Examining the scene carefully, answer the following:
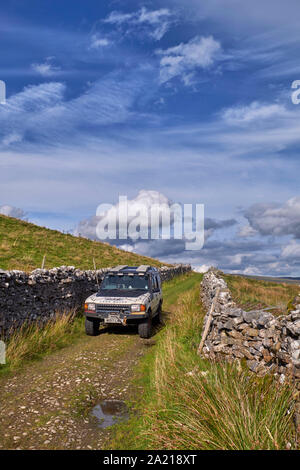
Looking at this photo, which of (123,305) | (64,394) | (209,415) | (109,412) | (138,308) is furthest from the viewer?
(123,305)

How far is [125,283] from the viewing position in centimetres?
1243

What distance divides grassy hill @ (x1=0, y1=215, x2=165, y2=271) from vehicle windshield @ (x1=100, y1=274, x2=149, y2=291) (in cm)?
1185

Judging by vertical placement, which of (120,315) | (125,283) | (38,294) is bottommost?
(120,315)

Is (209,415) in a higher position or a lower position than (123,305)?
lower

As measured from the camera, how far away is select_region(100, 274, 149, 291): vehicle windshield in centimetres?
1228

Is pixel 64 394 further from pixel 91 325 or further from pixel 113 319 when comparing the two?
pixel 91 325

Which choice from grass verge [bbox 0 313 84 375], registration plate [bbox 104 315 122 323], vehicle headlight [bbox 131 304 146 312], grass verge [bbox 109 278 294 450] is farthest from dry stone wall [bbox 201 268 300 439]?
grass verge [bbox 0 313 84 375]

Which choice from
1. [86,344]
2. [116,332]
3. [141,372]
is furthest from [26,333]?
[141,372]

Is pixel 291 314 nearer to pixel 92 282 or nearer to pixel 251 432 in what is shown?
pixel 251 432

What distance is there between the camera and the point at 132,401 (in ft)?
20.3

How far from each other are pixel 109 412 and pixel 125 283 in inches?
267

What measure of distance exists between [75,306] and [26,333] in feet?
13.9

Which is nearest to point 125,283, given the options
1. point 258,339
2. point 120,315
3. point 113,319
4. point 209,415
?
point 120,315

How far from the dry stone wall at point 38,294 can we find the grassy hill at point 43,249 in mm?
9533
